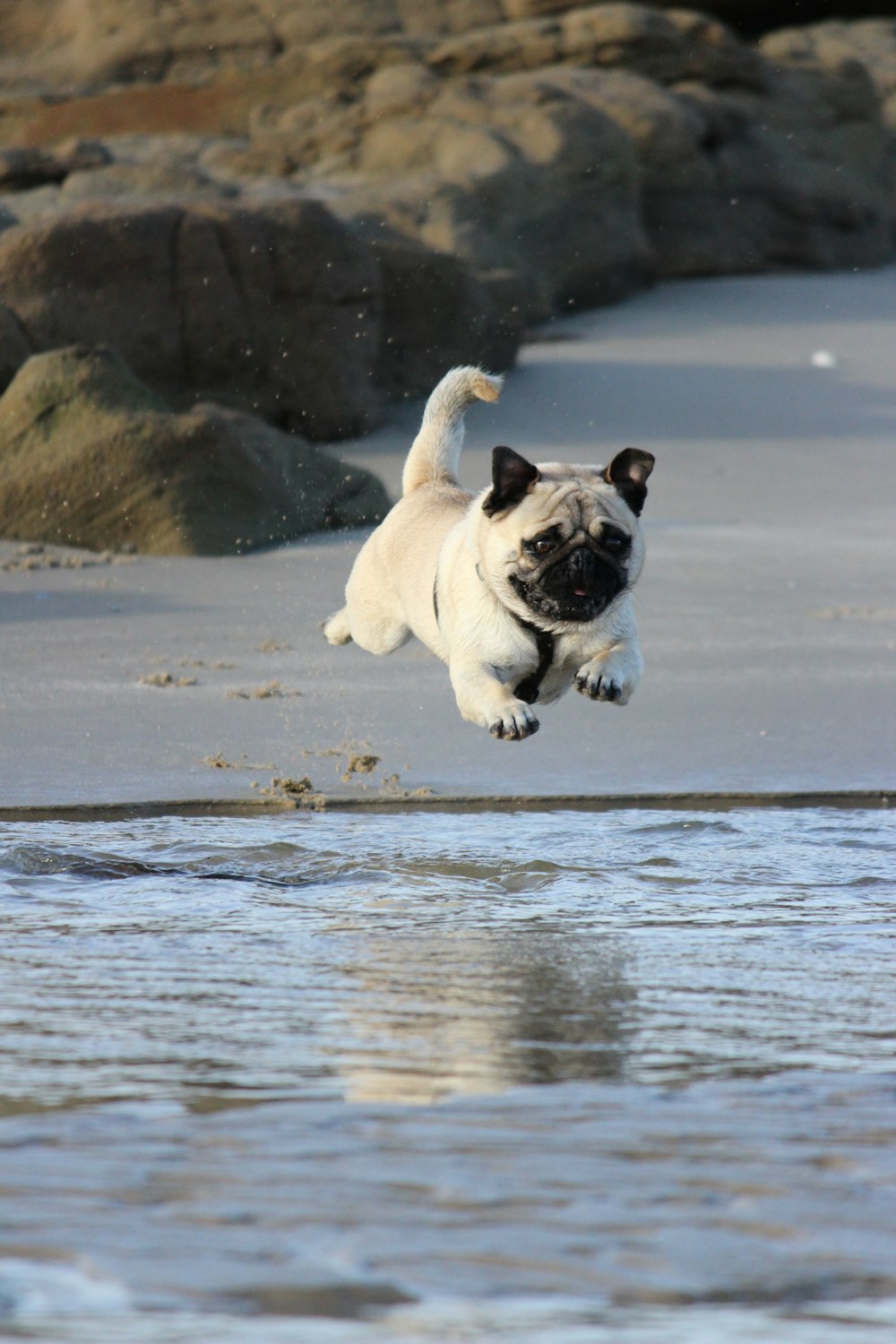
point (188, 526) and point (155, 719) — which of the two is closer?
point (155, 719)

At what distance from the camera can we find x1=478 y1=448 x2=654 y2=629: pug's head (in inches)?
200

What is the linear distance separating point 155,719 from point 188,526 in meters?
3.72

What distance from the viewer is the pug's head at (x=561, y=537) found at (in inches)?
200

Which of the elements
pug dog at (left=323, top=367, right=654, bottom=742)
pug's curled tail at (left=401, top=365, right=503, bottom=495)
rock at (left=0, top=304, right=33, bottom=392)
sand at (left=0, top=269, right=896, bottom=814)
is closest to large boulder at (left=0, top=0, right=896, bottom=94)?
rock at (left=0, top=304, right=33, bottom=392)

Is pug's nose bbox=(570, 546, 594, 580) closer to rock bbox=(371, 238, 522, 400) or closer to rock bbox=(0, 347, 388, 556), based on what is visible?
rock bbox=(0, 347, 388, 556)

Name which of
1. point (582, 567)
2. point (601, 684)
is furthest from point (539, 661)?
point (582, 567)

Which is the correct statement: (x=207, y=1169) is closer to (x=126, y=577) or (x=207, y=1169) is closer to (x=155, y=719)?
(x=155, y=719)

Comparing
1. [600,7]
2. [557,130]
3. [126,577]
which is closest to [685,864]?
[126,577]

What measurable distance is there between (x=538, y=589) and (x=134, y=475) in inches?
267

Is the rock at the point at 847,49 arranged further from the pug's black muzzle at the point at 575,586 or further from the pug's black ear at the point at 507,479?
the pug's black muzzle at the point at 575,586

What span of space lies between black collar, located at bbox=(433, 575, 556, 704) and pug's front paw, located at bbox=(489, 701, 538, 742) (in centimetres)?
28

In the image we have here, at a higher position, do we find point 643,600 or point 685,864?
point 685,864

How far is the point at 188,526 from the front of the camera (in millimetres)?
11312

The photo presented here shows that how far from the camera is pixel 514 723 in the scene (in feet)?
16.5
